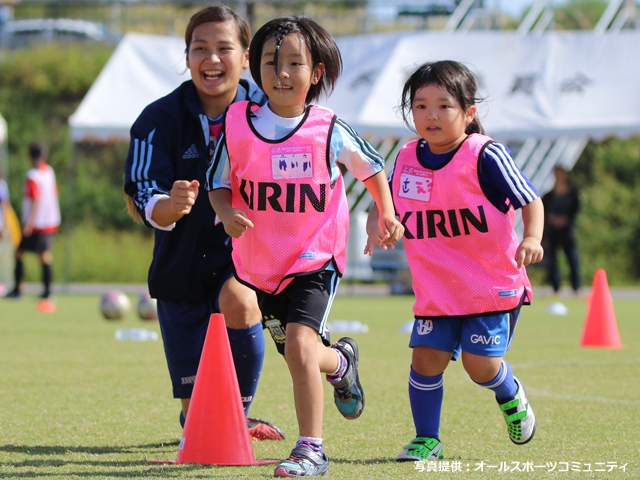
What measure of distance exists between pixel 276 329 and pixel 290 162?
717 millimetres

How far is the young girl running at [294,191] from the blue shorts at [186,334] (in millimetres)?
679

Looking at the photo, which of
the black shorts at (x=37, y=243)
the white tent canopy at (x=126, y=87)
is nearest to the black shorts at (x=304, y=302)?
the black shorts at (x=37, y=243)

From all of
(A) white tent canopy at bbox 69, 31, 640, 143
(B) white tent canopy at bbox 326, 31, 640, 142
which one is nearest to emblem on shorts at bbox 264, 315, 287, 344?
(B) white tent canopy at bbox 326, 31, 640, 142

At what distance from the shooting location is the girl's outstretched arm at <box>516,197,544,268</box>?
4340 mm

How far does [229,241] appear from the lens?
5043mm

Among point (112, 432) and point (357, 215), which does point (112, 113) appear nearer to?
point (357, 215)

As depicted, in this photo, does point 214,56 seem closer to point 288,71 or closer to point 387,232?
point 288,71

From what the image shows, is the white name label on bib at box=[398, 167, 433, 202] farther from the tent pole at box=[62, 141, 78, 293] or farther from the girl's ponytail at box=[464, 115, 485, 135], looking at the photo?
the tent pole at box=[62, 141, 78, 293]

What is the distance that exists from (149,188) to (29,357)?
13.5 feet

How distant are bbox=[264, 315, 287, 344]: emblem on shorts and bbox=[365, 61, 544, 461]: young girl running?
58 cm

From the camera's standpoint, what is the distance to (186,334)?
16.8 ft

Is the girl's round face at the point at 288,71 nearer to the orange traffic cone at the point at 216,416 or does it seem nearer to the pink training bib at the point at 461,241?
the pink training bib at the point at 461,241

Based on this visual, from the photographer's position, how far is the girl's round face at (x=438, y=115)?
15.2ft

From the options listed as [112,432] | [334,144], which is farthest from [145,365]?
[334,144]
